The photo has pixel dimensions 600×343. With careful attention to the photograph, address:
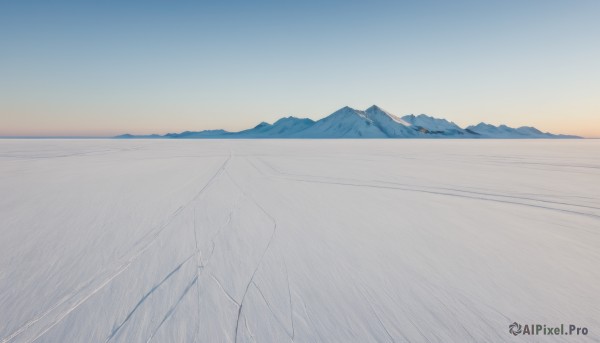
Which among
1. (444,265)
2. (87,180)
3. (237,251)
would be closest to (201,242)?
(237,251)

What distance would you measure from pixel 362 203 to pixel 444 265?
3.35 meters

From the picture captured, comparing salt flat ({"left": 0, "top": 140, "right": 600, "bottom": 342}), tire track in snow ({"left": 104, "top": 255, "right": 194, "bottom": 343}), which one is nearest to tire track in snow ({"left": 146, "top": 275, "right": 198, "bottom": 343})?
salt flat ({"left": 0, "top": 140, "right": 600, "bottom": 342})

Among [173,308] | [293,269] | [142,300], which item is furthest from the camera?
[293,269]

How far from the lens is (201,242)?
4.43 m

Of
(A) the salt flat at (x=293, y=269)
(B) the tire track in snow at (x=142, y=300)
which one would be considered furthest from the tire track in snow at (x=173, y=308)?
(B) the tire track in snow at (x=142, y=300)

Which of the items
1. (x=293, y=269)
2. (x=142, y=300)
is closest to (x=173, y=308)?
(x=142, y=300)

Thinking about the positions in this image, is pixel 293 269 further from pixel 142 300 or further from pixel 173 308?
pixel 142 300

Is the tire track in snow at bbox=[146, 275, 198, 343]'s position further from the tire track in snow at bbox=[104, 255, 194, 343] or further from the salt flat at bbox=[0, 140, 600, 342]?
the tire track in snow at bbox=[104, 255, 194, 343]

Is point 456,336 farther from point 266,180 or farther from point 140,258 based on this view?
point 266,180

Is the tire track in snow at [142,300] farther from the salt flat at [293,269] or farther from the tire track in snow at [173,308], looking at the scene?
the tire track in snow at [173,308]

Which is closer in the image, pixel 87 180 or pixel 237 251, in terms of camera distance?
pixel 237 251

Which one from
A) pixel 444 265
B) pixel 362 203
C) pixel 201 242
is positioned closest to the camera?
pixel 444 265

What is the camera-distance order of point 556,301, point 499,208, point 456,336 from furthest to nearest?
point 499,208, point 556,301, point 456,336

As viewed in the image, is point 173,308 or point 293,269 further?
point 293,269
